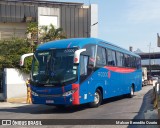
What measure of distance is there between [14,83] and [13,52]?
13.3ft

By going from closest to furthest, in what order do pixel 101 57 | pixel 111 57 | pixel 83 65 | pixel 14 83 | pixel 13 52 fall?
1. pixel 83 65
2. pixel 101 57
3. pixel 111 57
4. pixel 14 83
5. pixel 13 52

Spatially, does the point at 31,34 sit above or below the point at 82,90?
above

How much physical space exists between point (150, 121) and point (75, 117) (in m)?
4.21

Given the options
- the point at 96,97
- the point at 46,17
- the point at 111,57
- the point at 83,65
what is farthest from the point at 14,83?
the point at 46,17

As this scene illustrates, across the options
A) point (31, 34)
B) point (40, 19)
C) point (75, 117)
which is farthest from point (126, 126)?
point (40, 19)

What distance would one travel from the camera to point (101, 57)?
17641 mm

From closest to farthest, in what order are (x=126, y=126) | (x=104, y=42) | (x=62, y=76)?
1. (x=126, y=126)
2. (x=62, y=76)
3. (x=104, y=42)

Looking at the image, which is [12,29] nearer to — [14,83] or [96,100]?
[14,83]

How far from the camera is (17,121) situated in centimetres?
1256

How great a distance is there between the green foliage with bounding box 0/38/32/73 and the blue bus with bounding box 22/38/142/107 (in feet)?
39.3

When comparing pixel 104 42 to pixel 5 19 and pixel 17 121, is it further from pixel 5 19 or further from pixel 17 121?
pixel 5 19

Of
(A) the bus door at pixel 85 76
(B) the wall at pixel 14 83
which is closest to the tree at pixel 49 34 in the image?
(B) the wall at pixel 14 83

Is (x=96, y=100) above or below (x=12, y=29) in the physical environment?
below

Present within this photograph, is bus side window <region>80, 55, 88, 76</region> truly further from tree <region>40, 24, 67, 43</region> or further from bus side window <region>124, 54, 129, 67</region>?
tree <region>40, 24, 67, 43</region>
